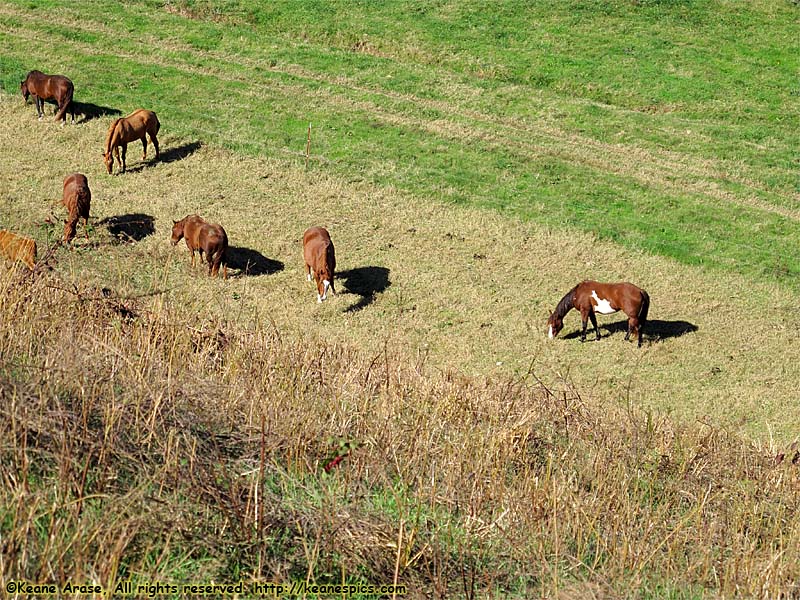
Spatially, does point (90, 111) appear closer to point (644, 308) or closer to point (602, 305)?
point (602, 305)

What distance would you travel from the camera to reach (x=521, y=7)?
124 ft

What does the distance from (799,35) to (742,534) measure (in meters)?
35.7

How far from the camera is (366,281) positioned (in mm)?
18531

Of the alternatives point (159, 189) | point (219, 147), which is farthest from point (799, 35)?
point (159, 189)

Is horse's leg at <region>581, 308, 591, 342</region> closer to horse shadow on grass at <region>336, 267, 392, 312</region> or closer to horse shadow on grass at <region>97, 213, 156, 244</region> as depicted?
horse shadow on grass at <region>336, 267, 392, 312</region>

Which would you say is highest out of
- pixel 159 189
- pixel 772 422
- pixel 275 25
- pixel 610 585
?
pixel 275 25

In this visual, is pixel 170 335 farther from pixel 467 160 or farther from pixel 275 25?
pixel 275 25

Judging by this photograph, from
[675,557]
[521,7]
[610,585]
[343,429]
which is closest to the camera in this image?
[610,585]

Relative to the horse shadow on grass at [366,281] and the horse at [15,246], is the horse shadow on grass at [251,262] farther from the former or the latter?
the horse at [15,246]

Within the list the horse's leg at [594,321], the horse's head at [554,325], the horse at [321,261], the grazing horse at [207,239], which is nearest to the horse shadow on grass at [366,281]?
the horse at [321,261]

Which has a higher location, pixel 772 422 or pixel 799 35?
pixel 799 35

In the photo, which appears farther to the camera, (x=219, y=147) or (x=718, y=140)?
Answer: (x=718, y=140)

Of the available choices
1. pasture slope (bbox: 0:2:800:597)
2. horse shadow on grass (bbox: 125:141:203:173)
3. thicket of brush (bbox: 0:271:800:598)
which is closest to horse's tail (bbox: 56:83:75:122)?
pasture slope (bbox: 0:2:800:597)

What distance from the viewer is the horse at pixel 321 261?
17.3 m
